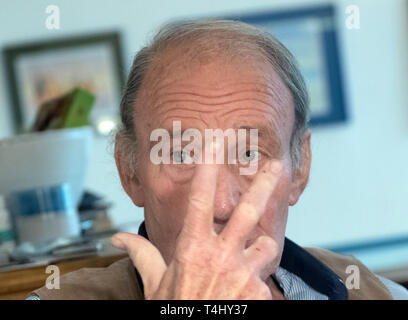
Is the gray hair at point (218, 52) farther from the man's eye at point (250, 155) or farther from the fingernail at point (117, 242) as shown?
the fingernail at point (117, 242)

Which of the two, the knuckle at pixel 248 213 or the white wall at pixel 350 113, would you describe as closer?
the knuckle at pixel 248 213

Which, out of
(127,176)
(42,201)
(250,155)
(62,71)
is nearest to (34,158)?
(42,201)

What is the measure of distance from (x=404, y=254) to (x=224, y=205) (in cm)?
384

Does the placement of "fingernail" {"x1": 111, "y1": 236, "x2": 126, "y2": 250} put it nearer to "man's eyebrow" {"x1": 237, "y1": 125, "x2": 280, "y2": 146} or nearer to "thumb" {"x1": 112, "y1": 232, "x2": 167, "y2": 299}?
"thumb" {"x1": 112, "y1": 232, "x2": 167, "y2": 299}

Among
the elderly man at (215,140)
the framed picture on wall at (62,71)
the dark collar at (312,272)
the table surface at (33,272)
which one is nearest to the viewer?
the elderly man at (215,140)

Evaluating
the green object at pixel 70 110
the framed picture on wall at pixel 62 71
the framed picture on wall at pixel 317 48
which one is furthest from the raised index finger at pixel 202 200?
the framed picture on wall at pixel 317 48

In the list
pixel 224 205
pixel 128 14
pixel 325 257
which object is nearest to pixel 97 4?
pixel 128 14

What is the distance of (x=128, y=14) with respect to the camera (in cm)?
446

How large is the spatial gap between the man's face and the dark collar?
0.10m

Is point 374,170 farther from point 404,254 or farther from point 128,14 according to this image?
point 128,14

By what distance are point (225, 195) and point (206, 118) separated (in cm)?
12

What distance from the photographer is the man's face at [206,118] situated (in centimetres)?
80

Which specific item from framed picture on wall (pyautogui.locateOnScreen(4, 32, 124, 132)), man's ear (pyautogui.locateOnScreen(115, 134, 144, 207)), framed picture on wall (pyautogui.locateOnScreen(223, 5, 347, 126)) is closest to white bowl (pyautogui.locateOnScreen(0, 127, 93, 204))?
man's ear (pyautogui.locateOnScreen(115, 134, 144, 207))

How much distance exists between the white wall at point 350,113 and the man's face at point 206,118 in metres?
3.61
